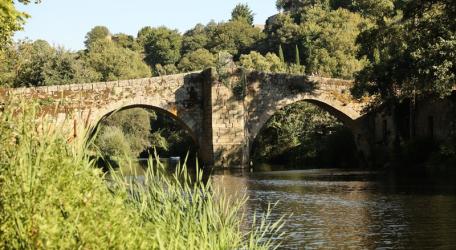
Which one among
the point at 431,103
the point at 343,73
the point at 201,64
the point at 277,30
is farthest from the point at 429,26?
the point at 201,64

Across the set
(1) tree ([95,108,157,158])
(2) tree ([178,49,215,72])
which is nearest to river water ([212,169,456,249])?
(1) tree ([95,108,157,158])

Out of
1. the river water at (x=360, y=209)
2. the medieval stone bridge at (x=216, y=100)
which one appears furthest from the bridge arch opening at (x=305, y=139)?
the river water at (x=360, y=209)

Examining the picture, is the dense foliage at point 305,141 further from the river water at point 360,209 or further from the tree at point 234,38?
the tree at point 234,38

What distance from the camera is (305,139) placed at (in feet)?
109

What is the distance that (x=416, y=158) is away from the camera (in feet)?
82.1

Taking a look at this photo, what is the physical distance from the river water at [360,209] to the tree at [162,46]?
60595 mm

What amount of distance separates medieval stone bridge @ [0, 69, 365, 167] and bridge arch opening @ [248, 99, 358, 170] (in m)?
0.47

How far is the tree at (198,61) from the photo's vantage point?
70.0 metres

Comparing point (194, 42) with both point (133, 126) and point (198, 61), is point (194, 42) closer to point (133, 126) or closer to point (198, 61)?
point (198, 61)

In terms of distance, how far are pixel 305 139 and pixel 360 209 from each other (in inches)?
777

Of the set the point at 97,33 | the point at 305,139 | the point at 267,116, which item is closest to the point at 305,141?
the point at 305,139

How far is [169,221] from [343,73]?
144 feet

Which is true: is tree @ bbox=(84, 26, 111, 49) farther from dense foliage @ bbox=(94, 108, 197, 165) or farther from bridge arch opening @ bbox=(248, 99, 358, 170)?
bridge arch opening @ bbox=(248, 99, 358, 170)

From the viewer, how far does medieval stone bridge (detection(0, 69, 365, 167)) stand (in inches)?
1013
